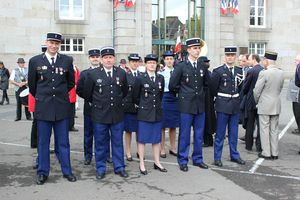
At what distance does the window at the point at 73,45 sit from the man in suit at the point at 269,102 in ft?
54.1

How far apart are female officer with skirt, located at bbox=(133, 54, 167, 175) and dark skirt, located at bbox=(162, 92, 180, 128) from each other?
40.7 inches

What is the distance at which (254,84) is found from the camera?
8742 millimetres

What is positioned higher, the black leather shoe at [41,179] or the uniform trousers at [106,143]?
the uniform trousers at [106,143]

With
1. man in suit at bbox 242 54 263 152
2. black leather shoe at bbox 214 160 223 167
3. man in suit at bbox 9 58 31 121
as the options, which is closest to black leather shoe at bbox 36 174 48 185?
black leather shoe at bbox 214 160 223 167

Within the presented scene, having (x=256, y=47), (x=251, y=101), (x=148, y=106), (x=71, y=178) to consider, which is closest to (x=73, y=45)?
(x=256, y=47)

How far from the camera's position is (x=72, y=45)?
23.4m

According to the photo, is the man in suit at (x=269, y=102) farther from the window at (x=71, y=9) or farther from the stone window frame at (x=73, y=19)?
the window at (x=71, y=9)

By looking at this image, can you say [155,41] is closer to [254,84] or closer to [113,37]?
[113,37]

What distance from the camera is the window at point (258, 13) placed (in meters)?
27.7

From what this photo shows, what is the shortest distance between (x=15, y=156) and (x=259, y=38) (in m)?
22.3

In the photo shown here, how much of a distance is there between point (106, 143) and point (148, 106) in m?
0.92

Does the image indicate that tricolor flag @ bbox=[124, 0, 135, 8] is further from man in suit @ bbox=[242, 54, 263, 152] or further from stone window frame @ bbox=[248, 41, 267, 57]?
man in suit @ bbox=[242, 54, 263, 152]

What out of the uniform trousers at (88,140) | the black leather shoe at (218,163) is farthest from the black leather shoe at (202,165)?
the uniform trousers at (88,140)

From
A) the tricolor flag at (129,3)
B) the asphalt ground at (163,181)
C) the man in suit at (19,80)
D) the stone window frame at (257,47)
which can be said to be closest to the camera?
the asphalt ground at (163,181)
